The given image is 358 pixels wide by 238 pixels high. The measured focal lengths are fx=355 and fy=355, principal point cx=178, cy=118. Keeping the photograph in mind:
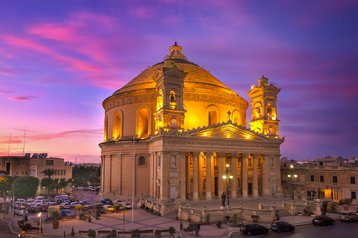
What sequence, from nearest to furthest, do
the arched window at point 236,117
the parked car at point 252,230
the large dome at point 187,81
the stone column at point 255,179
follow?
1. the parked car at point 252,230
2. the stone column at point 255,179
3. the large dome at point 187,81
4. the arched window at point 236,117

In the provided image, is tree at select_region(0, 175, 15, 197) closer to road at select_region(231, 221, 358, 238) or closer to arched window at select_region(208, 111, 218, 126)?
arched window at select_region(208, 111, 218, 126)

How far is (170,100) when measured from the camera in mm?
55500

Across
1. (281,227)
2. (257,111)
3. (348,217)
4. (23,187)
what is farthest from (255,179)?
(23,187)

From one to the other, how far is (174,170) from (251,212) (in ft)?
44.4

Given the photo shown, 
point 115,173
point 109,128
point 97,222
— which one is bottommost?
point 97,222

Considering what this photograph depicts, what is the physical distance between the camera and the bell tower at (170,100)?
2124 inches

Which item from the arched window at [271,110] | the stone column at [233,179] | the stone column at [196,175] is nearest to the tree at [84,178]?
the arched window at [271,110]

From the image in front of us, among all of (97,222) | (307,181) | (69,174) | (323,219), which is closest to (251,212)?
(323,219)

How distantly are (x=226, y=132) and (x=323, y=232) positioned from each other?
2385 centimetres

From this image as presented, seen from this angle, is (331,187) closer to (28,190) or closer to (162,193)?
(162,193)

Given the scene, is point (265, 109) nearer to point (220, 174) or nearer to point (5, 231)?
point (220, 174)

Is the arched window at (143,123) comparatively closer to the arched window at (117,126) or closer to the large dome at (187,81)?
the large dome at (187,81)

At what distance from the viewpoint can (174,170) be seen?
5141 centimetres

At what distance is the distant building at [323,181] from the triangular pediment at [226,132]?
40.8 ft
